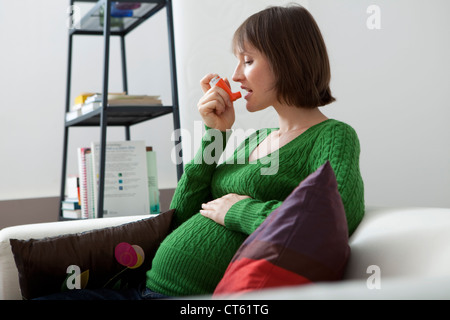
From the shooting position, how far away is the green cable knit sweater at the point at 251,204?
1.12 meters

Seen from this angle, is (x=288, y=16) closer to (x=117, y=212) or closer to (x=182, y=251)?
(x=182, y=251)

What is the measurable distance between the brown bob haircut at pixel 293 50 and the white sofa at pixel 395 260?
35 cm

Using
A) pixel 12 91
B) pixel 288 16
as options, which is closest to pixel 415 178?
pixel 288 16

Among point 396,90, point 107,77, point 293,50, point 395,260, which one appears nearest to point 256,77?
point 293,50

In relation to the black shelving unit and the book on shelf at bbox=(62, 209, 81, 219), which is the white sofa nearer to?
the black shelving unit

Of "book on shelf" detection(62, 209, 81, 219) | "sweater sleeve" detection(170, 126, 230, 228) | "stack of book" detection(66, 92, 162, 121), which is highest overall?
"stack of book" detection(66, 92, 162, 121)

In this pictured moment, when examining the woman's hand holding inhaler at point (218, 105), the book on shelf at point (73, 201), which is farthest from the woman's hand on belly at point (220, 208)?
the book on shelf at point (73, 201)

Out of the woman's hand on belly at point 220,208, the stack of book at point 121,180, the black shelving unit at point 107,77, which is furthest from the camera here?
the stack of book at point 121,180

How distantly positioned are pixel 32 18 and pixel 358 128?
193 centimetres

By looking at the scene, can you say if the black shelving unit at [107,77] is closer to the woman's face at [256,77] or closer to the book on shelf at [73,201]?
the book on shelf at [73,201]

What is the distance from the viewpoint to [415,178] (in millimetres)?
2859

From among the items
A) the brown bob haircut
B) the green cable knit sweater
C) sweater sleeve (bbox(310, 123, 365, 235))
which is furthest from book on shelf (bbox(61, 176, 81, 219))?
sweater sleeve (bbox(310, 123, 365, 235))

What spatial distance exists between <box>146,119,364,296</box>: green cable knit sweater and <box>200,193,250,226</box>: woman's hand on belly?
1 centimetres

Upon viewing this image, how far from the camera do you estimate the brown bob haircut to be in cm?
133
